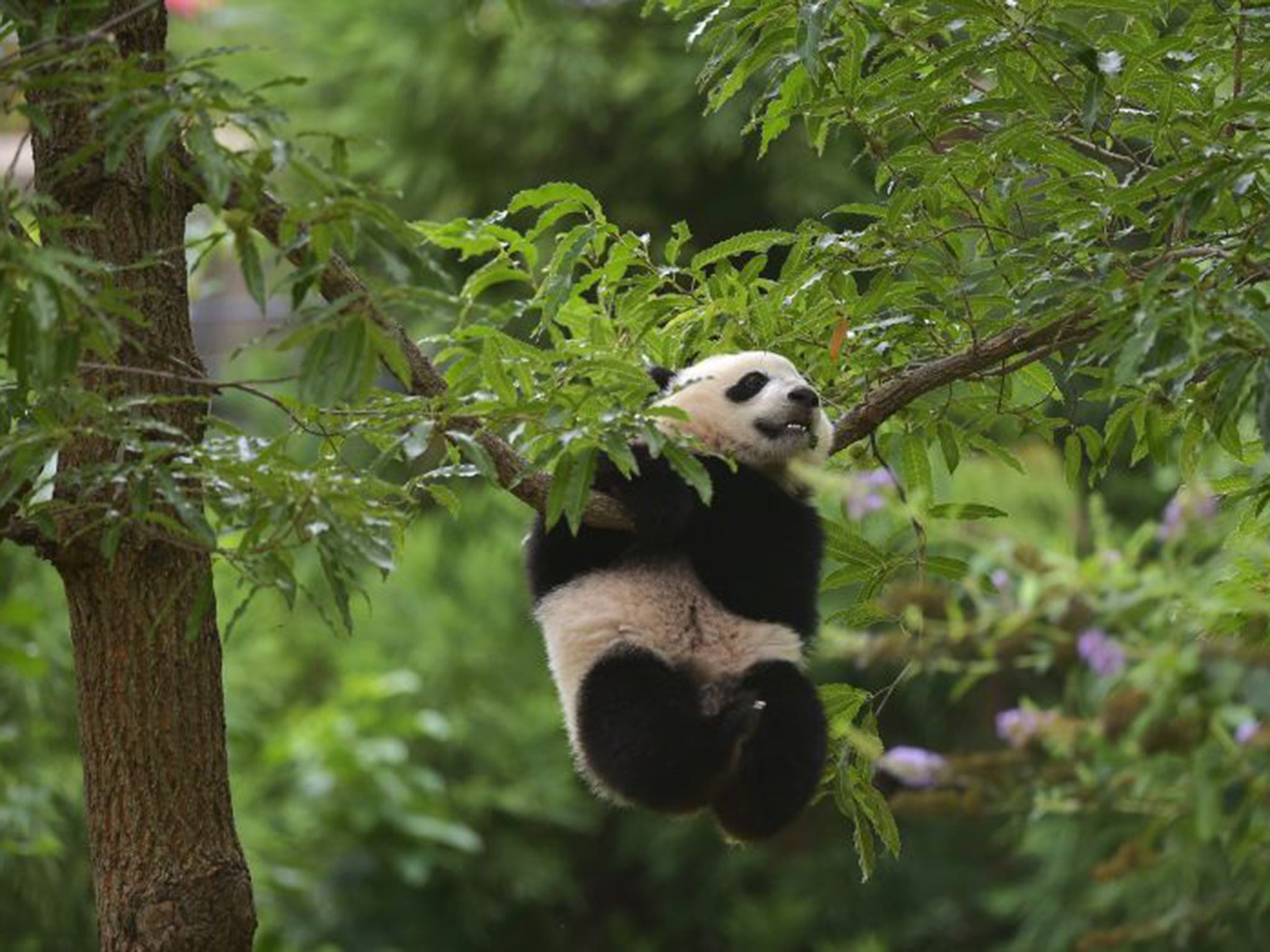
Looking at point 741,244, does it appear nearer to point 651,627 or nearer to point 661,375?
point 661,375

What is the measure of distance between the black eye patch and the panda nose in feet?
0.29

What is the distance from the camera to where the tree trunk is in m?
3.08

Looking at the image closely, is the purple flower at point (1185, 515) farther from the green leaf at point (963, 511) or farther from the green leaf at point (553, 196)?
the green leaf at point (553, 196)

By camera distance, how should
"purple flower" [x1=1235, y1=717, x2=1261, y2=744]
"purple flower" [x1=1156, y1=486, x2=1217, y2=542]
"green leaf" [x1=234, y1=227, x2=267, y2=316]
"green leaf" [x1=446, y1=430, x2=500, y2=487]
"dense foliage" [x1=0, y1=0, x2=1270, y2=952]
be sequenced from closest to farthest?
"green leaf" [x1=234, y1=227, x2=267, y2=316] < "dense foliage" [x1=0, y1=0, x2=1270, y2=952] < "green leaf" [x1=446, y1=430, x2=500, y2=487] < "purple flower" [x1=1235, y1=717, x2=1261, y2=744] < "purple flower" [x1=1156, y1=486, x2=1217, y2=542]

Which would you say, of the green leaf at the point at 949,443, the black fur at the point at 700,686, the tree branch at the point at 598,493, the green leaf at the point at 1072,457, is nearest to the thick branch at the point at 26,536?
the tree branch at the point at 598,493

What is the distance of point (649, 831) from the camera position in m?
9.23

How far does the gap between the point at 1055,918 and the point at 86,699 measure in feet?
18.8

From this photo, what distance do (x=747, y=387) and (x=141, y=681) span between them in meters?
1.20

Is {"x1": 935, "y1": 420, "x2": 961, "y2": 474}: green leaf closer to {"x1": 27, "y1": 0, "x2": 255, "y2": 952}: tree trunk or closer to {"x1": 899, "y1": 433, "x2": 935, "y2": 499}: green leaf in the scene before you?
{"x1": 899, "y1": 433, "x2": 935, "y2": 499}: green leaf

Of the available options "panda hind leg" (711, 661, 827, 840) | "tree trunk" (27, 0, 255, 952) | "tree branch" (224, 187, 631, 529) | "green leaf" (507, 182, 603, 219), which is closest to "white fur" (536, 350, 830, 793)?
"panda hind leg" (711, 661, 827, 840)

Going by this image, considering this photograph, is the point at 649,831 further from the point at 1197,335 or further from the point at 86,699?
the point at 1197,335

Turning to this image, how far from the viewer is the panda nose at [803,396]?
3.43m

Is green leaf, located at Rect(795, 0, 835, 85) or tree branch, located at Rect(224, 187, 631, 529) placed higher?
green leaf, located at Rect(795, 0, 835, 85)

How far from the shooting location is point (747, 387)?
3.54 meters
